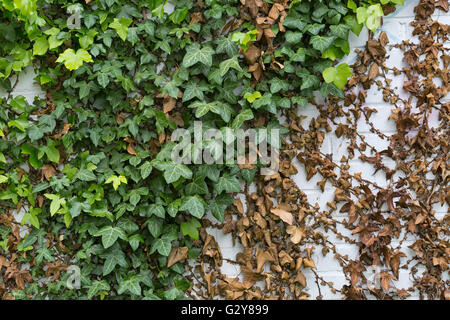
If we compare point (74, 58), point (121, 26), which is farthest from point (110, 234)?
point (121, 26)

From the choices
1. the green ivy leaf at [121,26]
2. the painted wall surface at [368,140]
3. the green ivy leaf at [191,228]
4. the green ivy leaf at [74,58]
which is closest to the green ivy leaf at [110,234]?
the green ivy leaf at [191,228]

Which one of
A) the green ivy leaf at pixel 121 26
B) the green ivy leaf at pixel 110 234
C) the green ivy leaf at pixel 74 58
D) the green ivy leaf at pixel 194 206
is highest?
the green ivy leaf at pixel 121 26

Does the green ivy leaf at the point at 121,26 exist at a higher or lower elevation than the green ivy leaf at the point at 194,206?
higher

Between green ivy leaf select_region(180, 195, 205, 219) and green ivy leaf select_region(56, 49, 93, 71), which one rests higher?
green ivy leaf select_region(56, 49, 93, 71)

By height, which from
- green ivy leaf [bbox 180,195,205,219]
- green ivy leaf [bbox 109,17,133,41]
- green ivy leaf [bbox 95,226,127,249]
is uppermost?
green ivy leaf [bbox 109,17,133,41]

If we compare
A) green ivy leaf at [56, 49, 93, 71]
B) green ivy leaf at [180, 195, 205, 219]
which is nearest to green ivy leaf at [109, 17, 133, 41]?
green ivy leaf at [56, 49, 93, 71]

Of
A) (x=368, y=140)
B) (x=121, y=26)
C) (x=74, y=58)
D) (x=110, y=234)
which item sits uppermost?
(x=121, y=26)

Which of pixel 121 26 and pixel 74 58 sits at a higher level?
pixel 121 26

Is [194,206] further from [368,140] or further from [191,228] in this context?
[368,140]

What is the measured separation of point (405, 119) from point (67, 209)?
135 centimetres

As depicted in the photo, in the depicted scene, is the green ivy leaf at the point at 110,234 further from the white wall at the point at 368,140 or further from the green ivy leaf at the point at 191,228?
the white wall at the point at 368,140

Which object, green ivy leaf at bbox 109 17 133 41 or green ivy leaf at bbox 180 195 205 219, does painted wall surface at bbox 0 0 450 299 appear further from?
green ivy leaf at bbox 109 17 133 41

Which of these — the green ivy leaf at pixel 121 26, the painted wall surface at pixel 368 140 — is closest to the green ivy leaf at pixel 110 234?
the painted wall surface at pixel 368 140

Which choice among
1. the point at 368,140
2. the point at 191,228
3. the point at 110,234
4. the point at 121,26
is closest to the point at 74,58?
the point at 121,26
